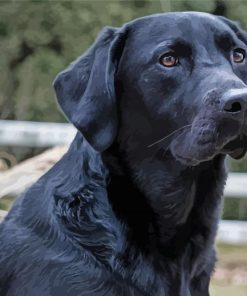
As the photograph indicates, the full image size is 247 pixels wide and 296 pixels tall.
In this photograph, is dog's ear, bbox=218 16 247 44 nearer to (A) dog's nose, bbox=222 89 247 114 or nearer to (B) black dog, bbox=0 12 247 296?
(B) black dog, bbox=0 12 247 296

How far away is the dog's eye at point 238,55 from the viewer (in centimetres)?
318

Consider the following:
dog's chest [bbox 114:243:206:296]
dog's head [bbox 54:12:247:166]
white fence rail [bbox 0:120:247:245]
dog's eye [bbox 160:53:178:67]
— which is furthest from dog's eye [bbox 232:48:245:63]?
white fence rail [bbox 0:120:247:245]

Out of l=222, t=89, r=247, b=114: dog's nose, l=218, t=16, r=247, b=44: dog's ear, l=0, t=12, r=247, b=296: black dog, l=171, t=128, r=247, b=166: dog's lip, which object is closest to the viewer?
l=222, t=89, r=247, b=114: dog's nose

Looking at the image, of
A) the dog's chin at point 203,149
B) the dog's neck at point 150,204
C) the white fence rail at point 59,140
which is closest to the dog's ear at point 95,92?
the dog's neck at point 150,204

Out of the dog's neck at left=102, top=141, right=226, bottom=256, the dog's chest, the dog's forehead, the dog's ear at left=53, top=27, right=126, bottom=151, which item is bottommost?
the dog's chest

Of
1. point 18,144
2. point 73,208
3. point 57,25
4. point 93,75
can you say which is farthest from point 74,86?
point 57,25

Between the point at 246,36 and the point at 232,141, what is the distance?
1.75ft

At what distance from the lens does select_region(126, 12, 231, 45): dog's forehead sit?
307 centimetres

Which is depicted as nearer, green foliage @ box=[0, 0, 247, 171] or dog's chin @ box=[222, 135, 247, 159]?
dog's chin @ box=[222, 135, 247, 159]

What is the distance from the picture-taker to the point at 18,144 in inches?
271

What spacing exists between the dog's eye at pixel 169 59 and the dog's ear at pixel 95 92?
7.4 inches

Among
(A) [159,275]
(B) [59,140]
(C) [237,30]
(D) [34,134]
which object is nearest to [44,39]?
(D) [34,134]

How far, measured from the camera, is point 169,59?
10.0ft

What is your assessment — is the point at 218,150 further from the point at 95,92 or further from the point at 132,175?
the point at 95,92
